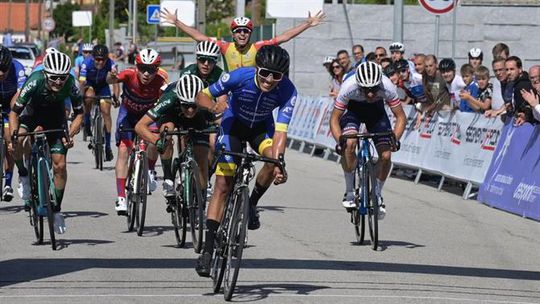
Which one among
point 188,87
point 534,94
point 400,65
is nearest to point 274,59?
point 188,87

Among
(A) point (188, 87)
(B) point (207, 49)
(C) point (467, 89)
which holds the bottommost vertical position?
(C) point (467, 89)

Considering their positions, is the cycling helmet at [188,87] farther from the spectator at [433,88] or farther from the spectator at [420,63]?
the spectator at [420,63]

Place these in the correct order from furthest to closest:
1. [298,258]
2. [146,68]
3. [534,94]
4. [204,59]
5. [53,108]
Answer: [534,94]
[146,68]
[204,59]
[53,108]
[298,258]

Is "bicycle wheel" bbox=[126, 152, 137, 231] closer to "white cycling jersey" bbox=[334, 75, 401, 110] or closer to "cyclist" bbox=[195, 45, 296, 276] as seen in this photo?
"white cycling jersey" bbox=[334, 75, 401, 110]

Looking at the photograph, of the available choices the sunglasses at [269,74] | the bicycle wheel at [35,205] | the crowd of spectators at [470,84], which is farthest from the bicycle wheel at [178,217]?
the crowd of spectators at [470,84]

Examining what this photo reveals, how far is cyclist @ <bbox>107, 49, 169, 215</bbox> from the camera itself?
14383mm

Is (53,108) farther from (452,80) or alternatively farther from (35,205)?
(452,80)

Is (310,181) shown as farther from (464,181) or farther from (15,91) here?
(15,91)

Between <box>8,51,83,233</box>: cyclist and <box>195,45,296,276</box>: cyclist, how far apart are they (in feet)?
7.16

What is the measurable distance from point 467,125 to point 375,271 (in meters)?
7.86

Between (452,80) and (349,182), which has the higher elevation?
(452,80)

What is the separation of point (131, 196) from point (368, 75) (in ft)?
8.74

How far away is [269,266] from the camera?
11719mm

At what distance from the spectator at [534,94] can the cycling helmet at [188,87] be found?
18.2 feet
